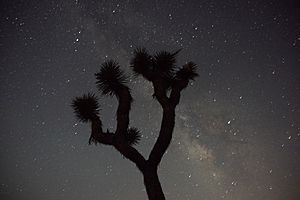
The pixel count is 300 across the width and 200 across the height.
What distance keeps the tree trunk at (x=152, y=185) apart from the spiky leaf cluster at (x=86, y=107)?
8.17 feet

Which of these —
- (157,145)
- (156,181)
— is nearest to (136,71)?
(157,145)

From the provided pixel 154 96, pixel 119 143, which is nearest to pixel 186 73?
pixel 154 96

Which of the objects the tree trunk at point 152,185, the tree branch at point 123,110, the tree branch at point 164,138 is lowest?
the tree trunk at point 152,185

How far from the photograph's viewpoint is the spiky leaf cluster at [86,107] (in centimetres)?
922

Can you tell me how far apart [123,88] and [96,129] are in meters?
1.37

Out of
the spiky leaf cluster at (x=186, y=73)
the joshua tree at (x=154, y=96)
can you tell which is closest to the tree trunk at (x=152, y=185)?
the joshua tree at (x=154, y=96)

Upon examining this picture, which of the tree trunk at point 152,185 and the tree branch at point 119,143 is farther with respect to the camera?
the tree branch at point 119,143

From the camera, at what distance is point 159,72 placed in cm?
947

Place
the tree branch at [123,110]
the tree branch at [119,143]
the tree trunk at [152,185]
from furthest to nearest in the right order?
1. the tree branch at [123,110]
2. the tree branch at [119,143]
3. the tree trunk at [152,185]

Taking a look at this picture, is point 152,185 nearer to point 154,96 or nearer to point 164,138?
point 164,138

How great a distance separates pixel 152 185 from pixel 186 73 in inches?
139

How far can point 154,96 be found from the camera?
9.34m

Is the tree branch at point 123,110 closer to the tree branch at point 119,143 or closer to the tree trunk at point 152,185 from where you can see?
the tree branch at point 119,143

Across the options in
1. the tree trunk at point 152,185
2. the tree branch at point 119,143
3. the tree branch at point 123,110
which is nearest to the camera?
the tree trunk at point 152,185
